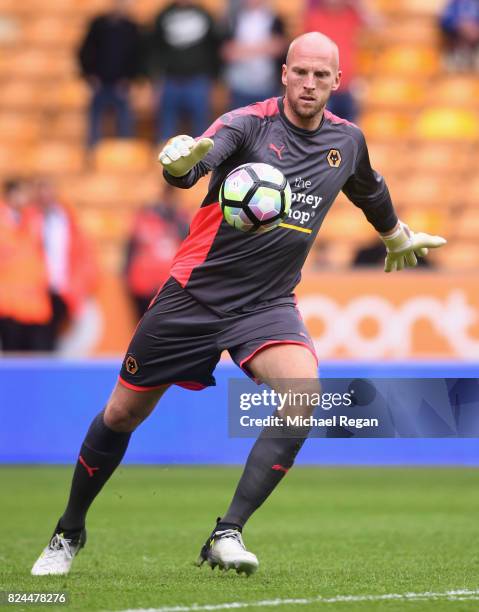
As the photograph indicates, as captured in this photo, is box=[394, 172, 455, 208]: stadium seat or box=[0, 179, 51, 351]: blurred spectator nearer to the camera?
box=[0, 179, 51, 351]: blurred spectator

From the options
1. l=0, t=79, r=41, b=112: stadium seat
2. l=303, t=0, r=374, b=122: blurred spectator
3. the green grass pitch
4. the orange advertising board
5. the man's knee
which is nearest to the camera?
the green grass pitch

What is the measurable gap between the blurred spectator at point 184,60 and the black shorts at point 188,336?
9.63 m

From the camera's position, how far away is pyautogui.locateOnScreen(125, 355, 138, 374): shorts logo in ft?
20.5

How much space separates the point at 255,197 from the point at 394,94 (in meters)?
11.8

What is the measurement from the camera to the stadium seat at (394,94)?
17219 millimetres

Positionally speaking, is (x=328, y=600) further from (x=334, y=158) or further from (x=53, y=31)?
(x=53, y=31)

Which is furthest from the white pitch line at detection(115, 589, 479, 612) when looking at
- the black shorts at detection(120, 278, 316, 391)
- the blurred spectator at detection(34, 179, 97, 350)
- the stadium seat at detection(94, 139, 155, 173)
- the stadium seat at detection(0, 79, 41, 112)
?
the stadium seat at detection(0, 79, 41, 112)

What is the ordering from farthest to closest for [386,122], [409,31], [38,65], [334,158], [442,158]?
[38,65] → [409,31] → [386,122] → [442,158] → [334,158]

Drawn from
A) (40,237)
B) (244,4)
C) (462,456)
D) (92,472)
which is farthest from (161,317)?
(244,4)

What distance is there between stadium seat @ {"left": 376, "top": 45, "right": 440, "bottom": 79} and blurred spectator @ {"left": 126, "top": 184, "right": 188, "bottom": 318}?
4.80 m

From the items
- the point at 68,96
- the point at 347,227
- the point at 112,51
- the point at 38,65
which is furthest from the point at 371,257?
the point at 38,65

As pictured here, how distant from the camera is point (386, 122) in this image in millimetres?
17156

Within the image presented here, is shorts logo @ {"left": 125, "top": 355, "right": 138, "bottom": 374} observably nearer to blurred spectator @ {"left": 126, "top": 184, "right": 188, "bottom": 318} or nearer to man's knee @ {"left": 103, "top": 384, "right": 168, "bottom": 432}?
man's knee @ {"left": 103, "top": 384, "right": 168, "bottom": 432}

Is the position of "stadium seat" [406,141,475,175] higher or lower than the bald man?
lower
